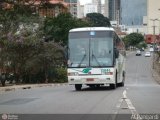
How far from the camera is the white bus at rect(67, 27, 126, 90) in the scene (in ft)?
100.0

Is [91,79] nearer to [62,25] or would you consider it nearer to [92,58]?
[92,58]

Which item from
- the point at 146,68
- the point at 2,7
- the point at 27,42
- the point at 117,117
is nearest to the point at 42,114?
the point at 117,117

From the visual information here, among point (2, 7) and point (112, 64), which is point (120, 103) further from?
point (112, 64)

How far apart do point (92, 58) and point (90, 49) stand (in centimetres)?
59

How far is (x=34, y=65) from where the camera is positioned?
174 ft

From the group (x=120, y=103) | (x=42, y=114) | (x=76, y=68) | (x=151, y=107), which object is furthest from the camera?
(x=76, y=68)

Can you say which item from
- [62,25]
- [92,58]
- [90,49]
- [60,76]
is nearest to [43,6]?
[92,58]

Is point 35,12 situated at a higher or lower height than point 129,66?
higher

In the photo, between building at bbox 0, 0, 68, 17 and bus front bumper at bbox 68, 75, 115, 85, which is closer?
building at bbox 0, 0, 68, 17

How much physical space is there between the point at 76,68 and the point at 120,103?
34.4 feet

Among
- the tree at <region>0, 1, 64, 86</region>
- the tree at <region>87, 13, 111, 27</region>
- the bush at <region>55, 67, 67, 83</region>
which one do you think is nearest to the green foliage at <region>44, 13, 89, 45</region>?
the bush at <region>55, 67, 67, 83</region>

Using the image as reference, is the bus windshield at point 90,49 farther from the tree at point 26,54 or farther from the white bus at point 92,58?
the tree at point 26,54

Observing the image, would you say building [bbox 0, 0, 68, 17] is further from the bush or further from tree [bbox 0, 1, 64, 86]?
the bush

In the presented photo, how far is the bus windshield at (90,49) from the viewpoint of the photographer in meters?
30.5
